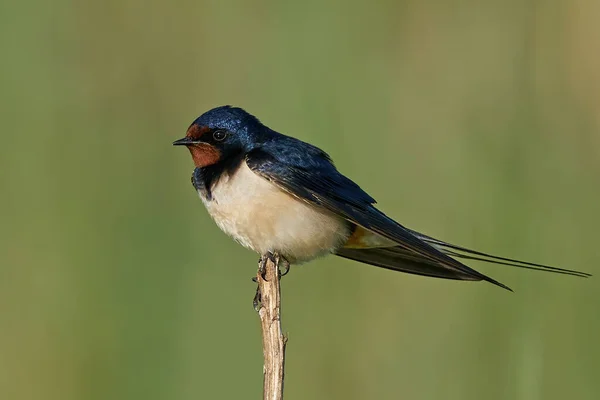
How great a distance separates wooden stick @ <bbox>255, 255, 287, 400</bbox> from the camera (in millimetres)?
A: 1400

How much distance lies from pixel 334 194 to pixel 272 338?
0.58 meters

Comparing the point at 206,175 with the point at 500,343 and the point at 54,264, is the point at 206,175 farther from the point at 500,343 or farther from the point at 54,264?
the point at 500,343

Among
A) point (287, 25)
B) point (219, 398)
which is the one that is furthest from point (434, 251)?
point (287, 25)

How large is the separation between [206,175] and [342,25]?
65 cm

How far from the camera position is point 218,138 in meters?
2.03

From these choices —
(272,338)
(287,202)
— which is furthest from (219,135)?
(272,338)

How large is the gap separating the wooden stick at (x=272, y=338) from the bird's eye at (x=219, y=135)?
366 millimetres

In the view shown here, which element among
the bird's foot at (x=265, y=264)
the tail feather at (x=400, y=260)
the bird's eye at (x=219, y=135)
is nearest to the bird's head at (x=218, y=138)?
the bird's eye at (x=219, y=135)

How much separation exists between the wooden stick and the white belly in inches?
5.7

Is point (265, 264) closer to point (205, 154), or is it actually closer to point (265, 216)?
point (265, 216)

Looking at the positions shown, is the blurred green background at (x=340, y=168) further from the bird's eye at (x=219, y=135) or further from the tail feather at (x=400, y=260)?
the bird's eye at (x=219, y=135)

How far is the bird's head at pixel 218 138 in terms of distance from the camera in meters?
2.02

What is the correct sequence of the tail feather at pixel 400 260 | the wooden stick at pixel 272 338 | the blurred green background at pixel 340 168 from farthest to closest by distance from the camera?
the blurred green background at pixel 340 168, the tail feather at pixel 400 260, the wooden stick at pixel 272 338

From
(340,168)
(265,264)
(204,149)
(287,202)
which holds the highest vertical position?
(340,168)
